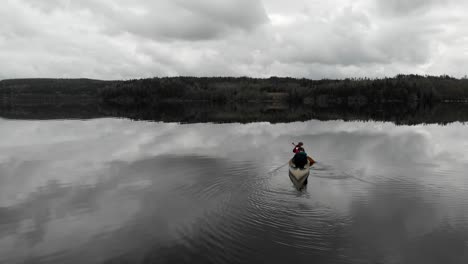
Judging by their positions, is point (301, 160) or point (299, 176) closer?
point (299, 176)

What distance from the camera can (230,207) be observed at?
1802 centimetres

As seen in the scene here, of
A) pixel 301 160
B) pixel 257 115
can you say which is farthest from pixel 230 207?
pixel 257 115

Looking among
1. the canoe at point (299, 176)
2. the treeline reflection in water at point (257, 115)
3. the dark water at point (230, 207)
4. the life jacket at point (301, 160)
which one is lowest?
the dark water at point (230, 207)

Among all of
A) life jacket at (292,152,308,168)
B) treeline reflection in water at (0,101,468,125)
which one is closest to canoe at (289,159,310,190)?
life jacket at (292,152,308,168)

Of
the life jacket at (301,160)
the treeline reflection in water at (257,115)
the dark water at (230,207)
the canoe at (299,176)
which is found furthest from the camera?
the treeline reflection in water at (257,115)

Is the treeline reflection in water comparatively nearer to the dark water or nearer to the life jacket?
the dark water

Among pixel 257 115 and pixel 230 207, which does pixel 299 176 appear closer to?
pixel 230 207

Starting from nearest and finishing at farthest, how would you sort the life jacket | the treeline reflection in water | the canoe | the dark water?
the dark water → the canoe → the life jacket → the treeline reflection in water

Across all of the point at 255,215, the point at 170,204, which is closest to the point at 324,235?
the point at 255,215

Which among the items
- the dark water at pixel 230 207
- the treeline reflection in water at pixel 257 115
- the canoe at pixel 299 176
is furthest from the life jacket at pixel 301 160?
the treeline reflection in water at pixel 257 115

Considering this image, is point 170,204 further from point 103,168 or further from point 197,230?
point 103,168

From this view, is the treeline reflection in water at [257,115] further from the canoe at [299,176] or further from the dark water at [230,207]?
the canoe at [299,176]

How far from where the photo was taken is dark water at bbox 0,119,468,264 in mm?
13242

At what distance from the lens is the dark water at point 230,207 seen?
13242 millimetres
